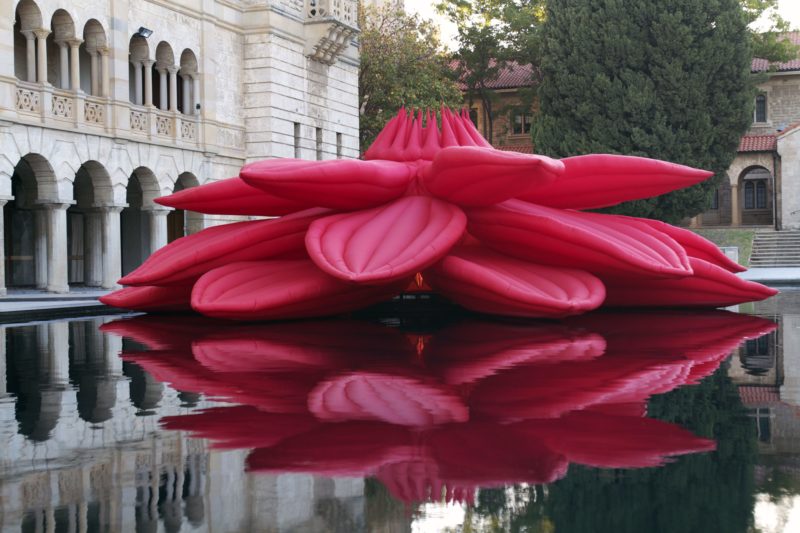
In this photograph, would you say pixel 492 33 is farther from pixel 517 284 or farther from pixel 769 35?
pixel 517 284

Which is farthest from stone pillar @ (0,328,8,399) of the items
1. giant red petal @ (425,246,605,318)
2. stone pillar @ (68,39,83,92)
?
stone pillar @ (68,39,83,92)

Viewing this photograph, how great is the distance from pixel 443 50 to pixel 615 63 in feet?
33.3

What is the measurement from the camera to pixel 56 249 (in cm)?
2112

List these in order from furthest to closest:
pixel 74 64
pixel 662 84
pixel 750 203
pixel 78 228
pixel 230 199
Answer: pixel 750 203, pixel 662 84, pixel 78 228, pixel 74 64, pixel 230 199

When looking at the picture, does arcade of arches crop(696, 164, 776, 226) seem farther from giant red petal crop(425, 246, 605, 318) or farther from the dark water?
the dark water

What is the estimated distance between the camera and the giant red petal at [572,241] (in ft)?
28.8

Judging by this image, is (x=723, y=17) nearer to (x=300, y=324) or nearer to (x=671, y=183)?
(x=671, y=183)

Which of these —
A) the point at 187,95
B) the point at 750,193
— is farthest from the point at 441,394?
the point at 750,193

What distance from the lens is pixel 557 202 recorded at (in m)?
10.2

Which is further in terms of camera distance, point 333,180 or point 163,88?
point 163,88

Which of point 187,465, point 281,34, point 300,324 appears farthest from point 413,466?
point 281,34

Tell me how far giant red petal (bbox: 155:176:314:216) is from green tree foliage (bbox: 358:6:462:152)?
75.4 feet

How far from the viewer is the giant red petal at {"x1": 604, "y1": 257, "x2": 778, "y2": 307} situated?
408 inches

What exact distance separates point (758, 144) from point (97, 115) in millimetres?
26334
